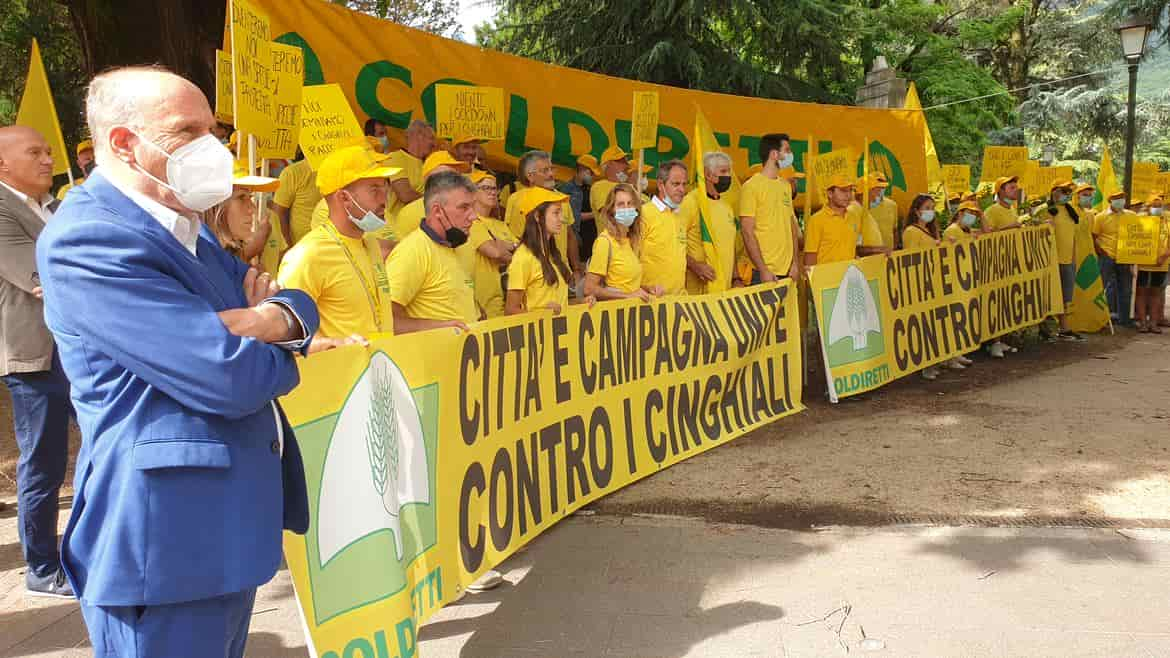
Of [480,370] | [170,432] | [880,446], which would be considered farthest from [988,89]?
[170,432]

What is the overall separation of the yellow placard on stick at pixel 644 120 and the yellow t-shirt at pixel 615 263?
196 cm

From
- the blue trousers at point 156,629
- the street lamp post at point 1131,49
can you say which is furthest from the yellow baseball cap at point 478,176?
the street lamp post at point 1131,49

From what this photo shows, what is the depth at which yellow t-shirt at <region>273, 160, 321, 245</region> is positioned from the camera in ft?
23.1

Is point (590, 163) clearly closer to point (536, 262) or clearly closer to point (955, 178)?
point (536, 262)

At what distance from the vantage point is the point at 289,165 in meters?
7.14

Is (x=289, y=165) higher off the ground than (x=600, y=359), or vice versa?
(x=289, y=165)

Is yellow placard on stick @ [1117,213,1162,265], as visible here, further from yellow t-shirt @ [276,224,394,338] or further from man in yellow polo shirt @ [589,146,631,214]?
yellow t-shirt @ [276,224,394,338]

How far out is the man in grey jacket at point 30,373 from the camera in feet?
14.2

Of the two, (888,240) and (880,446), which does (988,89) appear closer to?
(888,240)

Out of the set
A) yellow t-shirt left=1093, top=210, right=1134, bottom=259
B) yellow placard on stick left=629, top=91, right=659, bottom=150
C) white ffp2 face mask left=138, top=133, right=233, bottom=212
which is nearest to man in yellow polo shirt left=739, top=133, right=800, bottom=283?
yellow placard on stick left=629, top=91, right=659, bottom=150

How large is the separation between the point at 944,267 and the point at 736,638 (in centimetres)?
709

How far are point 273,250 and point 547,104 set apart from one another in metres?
3.99

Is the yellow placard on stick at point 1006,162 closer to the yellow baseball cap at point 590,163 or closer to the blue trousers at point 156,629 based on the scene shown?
the yellow baseball cap at point 590,163

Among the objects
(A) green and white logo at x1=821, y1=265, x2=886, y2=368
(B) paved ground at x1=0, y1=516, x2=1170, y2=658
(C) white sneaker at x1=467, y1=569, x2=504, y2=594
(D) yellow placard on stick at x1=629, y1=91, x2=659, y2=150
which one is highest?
(D) yellow placard on stick at x1=629, y1=91, x2=659, y2=150
